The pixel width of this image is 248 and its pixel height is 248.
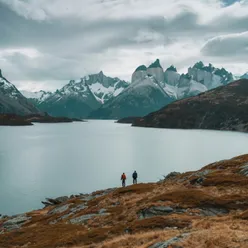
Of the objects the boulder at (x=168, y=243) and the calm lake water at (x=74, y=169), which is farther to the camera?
the calm lake water at (x=74, y=169)

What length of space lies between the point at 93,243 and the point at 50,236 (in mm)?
6933

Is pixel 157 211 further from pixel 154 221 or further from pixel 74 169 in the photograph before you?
pixel 74 169

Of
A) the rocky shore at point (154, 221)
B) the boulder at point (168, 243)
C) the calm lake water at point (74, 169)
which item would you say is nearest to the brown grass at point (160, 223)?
the rocky shore at point (154, 221)

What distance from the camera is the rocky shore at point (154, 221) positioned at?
22584 mm

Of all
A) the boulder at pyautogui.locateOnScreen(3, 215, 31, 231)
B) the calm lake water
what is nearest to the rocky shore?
the boulder at pyautogui.locateOnScreen(3, 215, 31, 231)

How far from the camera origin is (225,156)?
14938cm

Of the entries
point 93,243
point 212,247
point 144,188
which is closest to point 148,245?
point 212,247

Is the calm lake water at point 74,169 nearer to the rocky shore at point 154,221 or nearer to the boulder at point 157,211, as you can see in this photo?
the rocky shore at point 154,221

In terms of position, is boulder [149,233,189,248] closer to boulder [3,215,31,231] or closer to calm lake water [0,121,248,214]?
boulder [3,215,31,231]

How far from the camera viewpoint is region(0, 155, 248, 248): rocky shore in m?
22.6

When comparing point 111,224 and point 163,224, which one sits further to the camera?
point 111,224

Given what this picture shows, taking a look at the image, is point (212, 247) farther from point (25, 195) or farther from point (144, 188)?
point (25, 195)

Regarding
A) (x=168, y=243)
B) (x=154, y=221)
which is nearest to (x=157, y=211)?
(x=154, y=221)

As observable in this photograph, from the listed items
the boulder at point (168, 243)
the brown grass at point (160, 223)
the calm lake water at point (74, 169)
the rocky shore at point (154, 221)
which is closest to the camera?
the boulder at point (168, 243)
